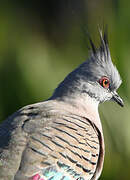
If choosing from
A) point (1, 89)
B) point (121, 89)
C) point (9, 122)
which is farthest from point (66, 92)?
point (1, 89)

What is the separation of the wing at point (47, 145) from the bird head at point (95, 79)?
53cm

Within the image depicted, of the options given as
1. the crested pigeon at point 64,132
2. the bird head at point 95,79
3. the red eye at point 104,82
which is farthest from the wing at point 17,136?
the red eye at point 104,82

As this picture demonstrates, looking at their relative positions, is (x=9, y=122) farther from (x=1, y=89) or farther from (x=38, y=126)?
(x=1, y=89)

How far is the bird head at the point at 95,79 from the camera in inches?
232

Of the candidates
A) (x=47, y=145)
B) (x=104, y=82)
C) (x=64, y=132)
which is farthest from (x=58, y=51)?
(x=47, y=145)

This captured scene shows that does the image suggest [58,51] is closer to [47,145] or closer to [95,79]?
[95,79]

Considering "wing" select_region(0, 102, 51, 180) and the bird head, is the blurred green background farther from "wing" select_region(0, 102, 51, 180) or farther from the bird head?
"wing" select_region(0, 102, 51, 180)

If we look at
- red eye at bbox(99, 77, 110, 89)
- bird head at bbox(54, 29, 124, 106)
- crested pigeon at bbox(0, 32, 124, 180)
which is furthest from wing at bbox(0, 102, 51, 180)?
red eye at bbox(99, 77, 110, 89)

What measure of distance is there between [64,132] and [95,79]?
3.92 ft

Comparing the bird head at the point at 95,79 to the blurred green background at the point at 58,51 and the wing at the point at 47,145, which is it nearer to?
the wing at the point at 47,145

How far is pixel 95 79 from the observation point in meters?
6.00

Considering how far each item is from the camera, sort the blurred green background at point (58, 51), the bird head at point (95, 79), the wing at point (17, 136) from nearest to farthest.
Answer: the wing at point (17, 136)
the bird head at point (95, 79)
the blurred green background at point (58, 51)

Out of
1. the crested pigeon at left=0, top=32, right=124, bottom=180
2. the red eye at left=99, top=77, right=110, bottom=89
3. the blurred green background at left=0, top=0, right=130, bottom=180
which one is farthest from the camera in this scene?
the blurred green background at left=0, top=0, right=130, bottom=180

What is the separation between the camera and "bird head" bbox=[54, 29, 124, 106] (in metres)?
5.88
